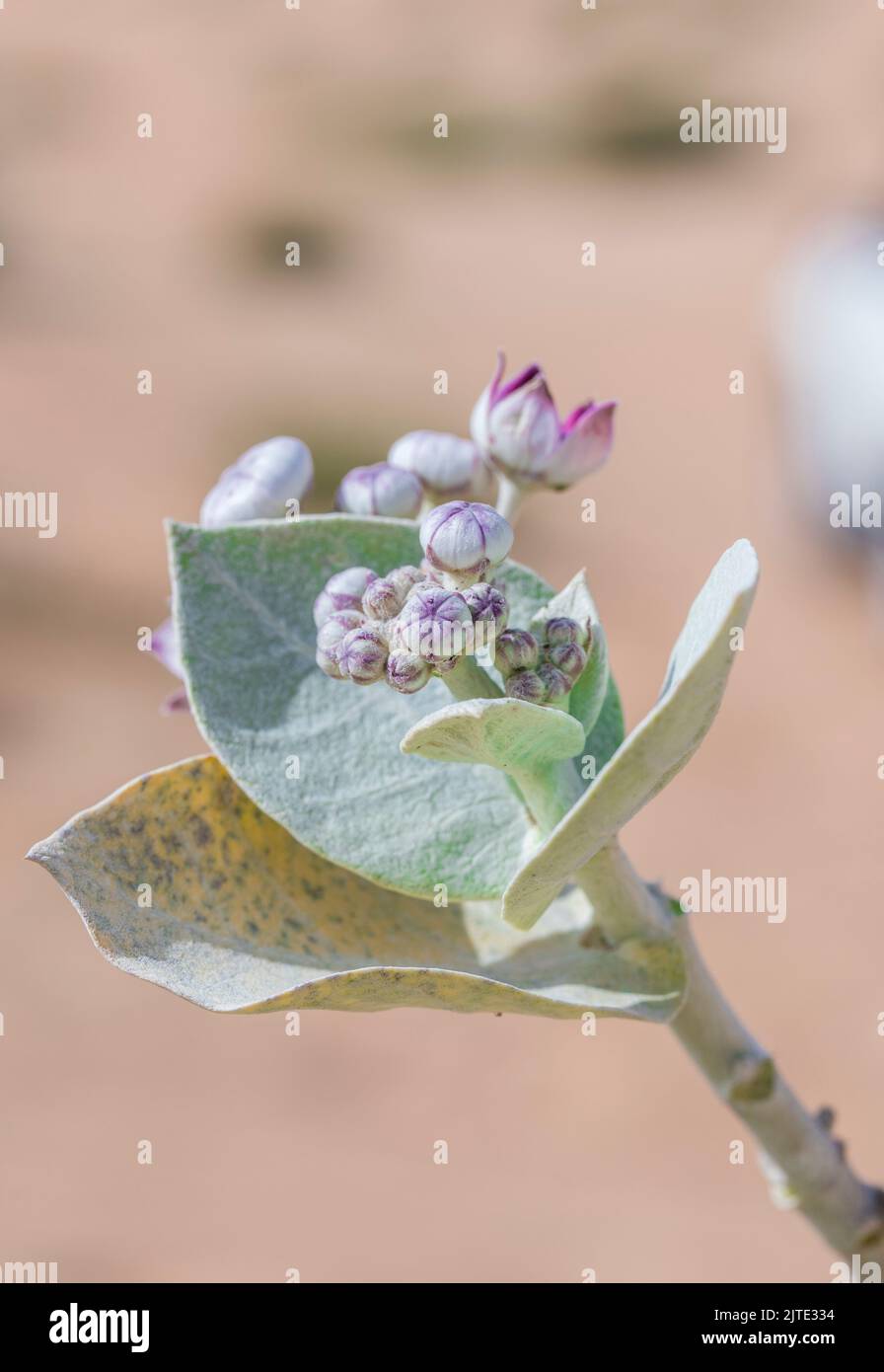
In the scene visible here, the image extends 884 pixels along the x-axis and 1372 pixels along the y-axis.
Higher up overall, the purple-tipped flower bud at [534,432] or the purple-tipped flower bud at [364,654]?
the purple-tipped flower bud at [534,432]

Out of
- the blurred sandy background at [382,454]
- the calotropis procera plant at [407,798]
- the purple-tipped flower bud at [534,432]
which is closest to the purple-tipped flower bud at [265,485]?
the calotropis procera plant at [407,798]

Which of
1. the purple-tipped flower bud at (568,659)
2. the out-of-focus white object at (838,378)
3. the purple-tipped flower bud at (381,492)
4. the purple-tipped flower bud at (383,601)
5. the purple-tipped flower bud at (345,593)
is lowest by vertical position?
the purple-tipped flower bud at (568,659)

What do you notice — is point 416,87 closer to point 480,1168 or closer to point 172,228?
point 172,228

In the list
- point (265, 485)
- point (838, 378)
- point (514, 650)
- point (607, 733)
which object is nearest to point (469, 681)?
point (514, 650)

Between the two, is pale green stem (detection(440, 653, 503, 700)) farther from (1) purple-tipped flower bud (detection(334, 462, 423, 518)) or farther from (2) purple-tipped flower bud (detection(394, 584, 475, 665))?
(1) purple-tipped flower bud (detection(334, 462, 423, 518))

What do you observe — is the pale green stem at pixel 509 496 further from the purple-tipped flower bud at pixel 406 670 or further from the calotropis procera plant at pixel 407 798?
the purple-tipped flower bud at pixel 406 670

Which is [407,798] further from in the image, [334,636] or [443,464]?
[443,464]
